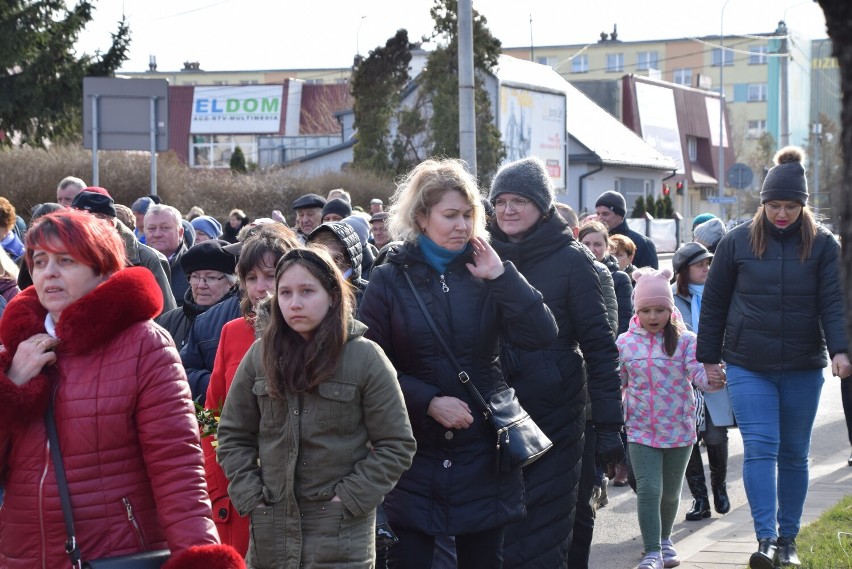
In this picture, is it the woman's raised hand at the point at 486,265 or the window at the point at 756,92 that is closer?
the woman's raised hand at the point at 486,265

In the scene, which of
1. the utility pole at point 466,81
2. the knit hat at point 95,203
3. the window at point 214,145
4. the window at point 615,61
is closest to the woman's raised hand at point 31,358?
the knit hat at point 95,203

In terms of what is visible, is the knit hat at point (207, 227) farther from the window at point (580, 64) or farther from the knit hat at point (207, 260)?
the window at point (580, 64)

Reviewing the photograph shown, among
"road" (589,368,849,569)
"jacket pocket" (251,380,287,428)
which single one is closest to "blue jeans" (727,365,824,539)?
"road" (589,368,849,569)

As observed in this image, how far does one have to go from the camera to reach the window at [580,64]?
348 ft

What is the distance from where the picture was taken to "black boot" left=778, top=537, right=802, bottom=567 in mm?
6590

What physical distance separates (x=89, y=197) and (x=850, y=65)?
6886 millimetres

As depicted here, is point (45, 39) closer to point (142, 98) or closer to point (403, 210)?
point (142, 98)

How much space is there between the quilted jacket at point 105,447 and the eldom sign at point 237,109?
77333 mm

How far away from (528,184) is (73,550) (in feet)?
9.28

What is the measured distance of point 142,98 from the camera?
46.0 feet

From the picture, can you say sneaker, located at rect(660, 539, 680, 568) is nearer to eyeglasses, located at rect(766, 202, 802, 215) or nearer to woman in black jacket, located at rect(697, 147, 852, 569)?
woman in black jacket, located at rect(697, 147, 852, 569)

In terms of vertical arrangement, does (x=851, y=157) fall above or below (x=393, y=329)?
above

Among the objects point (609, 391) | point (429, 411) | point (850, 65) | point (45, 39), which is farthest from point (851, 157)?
point (45, 39)

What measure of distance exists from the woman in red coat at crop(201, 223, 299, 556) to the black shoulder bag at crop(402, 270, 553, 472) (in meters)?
0.71
